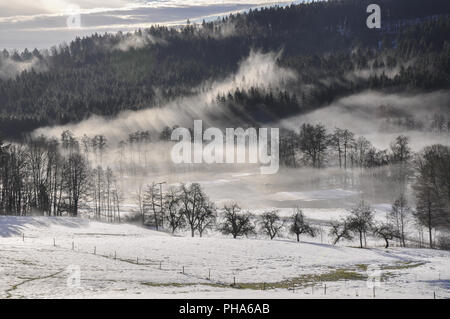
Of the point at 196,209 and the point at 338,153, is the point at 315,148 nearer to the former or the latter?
the point at 338,153

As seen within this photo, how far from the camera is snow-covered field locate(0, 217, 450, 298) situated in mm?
42500

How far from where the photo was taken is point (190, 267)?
183 ft

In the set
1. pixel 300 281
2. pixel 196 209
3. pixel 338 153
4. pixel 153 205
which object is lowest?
pixel 300 281

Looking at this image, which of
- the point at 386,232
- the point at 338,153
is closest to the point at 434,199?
the point at 386,232

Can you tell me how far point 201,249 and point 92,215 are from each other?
61612mm

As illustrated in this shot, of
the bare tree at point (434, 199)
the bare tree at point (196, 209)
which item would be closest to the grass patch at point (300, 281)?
the bare tree at point (196, 209)

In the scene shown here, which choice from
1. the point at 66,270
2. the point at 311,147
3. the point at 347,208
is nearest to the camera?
the point at 66,270

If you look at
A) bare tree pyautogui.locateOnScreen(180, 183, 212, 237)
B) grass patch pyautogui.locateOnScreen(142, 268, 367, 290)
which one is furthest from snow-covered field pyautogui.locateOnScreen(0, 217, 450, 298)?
bare tree pyautogui.locateOnScreen(180, 183, 212, 237)

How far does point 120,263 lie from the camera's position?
178 ft

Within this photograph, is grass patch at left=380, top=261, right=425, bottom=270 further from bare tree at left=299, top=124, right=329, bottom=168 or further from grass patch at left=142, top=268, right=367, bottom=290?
bare tree at left=299, top=124, right=329, bottom=168

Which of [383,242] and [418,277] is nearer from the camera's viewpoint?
[418,277]

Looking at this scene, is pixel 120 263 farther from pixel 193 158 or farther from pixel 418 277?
pixel 193 158
